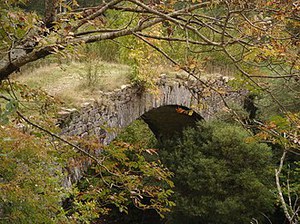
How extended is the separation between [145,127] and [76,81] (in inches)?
251

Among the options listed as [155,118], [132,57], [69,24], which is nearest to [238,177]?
[155,118]

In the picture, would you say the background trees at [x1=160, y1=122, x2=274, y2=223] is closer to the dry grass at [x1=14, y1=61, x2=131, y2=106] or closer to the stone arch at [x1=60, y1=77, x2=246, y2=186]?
the stone arch at [x1=60, y1=77, x2=246, y2=186]

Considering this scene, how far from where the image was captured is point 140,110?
830 cm

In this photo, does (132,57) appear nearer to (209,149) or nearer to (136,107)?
(136,107)

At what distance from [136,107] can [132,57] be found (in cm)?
118

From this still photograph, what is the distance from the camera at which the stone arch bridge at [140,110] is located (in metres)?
5.26

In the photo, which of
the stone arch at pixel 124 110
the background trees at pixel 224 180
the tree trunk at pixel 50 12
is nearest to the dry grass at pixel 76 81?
the stone arch at pixel 124 110

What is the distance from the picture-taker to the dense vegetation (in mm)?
2732

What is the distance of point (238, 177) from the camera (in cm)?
983

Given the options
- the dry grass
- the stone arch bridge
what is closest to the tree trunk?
the stone arch bridge

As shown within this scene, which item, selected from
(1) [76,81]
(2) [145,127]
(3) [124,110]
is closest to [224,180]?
(3) [124,110]

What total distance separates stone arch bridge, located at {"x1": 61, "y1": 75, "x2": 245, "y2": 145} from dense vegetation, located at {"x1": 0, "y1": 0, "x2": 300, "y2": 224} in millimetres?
248

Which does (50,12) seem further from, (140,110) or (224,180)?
(224,180)

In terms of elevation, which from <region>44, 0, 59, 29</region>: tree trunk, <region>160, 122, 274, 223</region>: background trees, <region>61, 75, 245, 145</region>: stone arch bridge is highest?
<region>44, 0, 59, 29</region>: tree trunk
